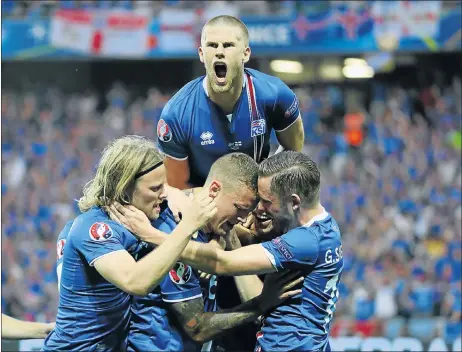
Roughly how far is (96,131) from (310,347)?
13326 millimetres

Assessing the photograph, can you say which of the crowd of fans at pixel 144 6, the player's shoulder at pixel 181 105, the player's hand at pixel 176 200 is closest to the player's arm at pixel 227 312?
the player's hand at pixel 176 200

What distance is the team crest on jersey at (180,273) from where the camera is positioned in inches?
174

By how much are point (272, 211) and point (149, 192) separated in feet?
2.26

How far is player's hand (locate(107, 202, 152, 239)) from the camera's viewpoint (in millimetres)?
4238

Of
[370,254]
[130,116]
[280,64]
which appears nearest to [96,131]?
[130,116]

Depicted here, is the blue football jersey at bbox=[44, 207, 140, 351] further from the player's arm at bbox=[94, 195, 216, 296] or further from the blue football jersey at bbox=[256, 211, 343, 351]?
the blue football jersey at bbox=[256, 211, 343, 351]

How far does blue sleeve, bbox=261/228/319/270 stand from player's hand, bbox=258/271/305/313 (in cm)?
10

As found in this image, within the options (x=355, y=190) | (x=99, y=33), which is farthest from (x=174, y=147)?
(x=99, y=33)

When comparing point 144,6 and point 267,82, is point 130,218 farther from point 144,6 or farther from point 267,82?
point 144,6

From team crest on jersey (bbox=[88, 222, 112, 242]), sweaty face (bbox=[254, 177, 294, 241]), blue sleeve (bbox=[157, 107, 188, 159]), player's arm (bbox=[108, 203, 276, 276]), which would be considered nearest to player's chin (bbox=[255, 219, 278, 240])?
sweaty face (bbox=[254, 177, 294, 241])

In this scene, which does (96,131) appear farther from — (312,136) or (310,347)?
(310,347)

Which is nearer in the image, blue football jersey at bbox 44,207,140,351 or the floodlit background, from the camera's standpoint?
blue football jersey at bbox 44,207,140,351

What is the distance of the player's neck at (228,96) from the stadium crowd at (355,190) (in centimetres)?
716

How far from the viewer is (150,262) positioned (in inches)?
157
